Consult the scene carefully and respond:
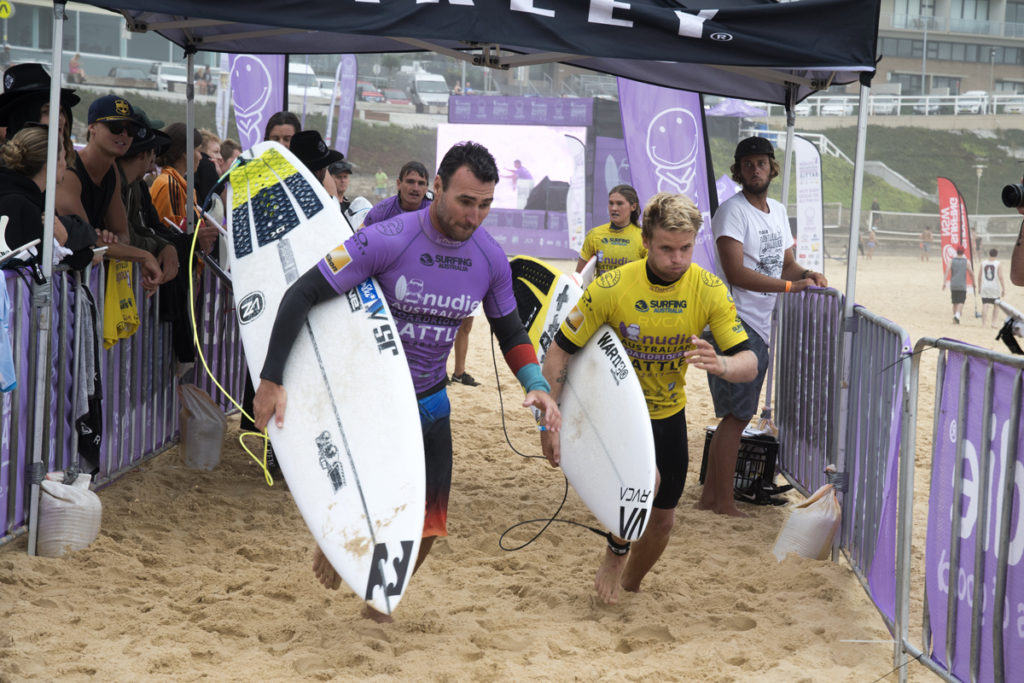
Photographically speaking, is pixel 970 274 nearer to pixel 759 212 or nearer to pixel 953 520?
pixel 759 212

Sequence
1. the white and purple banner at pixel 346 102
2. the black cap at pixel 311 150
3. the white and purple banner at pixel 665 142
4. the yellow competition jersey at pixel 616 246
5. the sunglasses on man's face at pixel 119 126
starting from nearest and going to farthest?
the sunglasses on man's face at pixel 119 126, the black cap at pixel 311 150, the yellow competition jersey at pixel 616 246, the white and purple banner at pixel 665 142, the white and purple banner at pixel 346 102

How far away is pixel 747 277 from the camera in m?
5.32

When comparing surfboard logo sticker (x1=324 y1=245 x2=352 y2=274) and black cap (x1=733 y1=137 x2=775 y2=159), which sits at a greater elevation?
black cap (x1=733 y1=137 x2=775 y2=159)

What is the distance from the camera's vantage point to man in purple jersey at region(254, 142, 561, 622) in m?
3.39

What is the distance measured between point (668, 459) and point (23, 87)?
3485 mm

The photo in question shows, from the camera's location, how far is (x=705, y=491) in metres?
5.52

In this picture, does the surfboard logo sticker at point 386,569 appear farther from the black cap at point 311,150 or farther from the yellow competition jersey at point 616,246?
the yellow competition jersey at point 616,246

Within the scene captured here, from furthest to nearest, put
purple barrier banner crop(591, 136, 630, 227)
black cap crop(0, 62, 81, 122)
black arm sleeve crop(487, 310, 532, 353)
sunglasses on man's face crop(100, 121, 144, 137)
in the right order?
purple barrier banner crop(591, 136, 630, 227) < sunglasses on man's face crop(100, 121, 144, 137) < black cap crop(0, 62, 81, 122) < black arm sleeve crop(487, 310, 532, 353)

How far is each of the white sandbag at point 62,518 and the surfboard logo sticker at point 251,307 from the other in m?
1.15

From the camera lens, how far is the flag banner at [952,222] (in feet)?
55.7

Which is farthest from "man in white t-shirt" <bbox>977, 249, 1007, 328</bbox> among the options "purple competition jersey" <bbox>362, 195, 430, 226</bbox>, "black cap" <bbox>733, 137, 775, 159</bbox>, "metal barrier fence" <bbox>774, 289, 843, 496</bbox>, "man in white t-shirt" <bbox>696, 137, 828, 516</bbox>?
"purple competition jersey" <bbox>362, 195, 430, 226</bbox>

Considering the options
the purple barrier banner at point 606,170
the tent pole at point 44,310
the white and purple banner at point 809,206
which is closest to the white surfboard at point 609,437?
the tent pole at point 44,310

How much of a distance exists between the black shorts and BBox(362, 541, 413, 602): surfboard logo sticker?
1192 mm

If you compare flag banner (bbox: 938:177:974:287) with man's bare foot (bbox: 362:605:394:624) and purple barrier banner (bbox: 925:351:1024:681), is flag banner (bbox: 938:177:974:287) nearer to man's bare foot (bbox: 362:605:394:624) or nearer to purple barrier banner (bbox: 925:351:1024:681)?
purple barrier banner (bbox: 925:351:1024:681)
